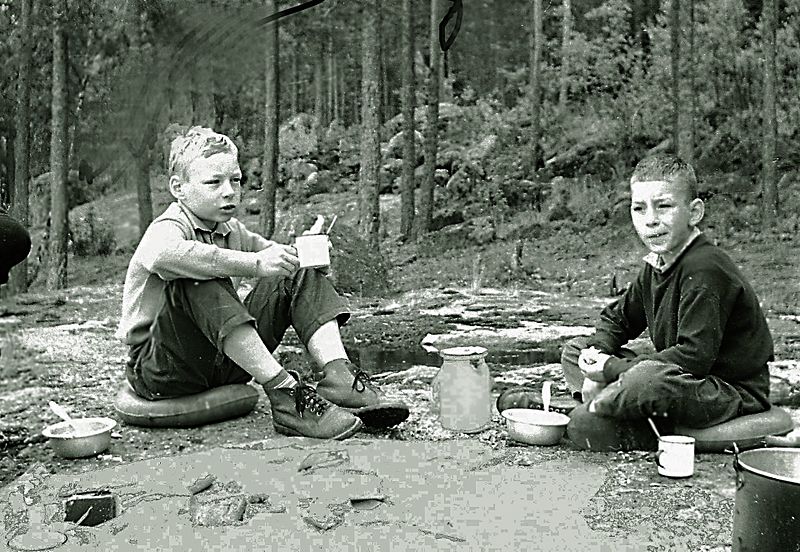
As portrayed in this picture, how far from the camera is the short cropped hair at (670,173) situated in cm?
214

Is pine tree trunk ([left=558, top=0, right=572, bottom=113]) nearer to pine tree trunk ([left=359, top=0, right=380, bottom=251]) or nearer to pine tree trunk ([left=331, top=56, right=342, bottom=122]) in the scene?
pine tree trunk ([left=359, top=0, right=380, bottom=251])

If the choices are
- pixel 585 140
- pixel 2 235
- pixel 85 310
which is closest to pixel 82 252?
pixel 85 310

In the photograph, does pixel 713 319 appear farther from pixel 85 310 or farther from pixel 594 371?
pixel 85 310

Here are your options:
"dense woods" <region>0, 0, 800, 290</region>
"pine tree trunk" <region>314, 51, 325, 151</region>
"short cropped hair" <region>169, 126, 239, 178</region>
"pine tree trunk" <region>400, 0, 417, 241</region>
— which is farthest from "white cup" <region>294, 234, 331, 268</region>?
"pine tree trunk" <region>314, 51, 325, 151</region>

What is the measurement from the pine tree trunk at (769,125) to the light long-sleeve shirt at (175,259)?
554 centimetres

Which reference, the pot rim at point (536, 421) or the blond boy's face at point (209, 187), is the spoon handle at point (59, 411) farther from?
the pot rim at point (536, 421)

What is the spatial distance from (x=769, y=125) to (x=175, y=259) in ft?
21.1

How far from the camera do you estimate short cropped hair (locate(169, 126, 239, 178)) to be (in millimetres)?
2396

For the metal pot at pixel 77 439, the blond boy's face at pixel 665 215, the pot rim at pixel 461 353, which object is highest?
the blond boy's face at pixel 665 215

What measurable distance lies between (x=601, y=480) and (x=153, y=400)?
133cm

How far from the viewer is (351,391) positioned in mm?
2428

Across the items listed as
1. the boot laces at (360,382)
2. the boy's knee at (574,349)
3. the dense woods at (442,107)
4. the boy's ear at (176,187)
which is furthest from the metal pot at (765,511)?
the dense woods at (442,107)

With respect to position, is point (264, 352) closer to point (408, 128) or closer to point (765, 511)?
point (765, 511)

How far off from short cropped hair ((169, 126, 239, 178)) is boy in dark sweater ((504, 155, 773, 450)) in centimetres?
118
